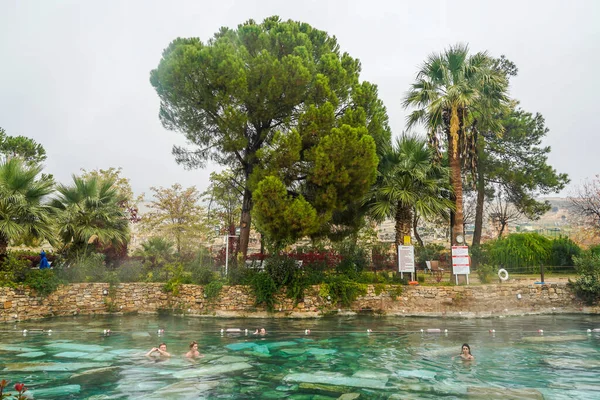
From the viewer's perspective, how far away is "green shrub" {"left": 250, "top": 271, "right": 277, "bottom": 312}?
667 inches

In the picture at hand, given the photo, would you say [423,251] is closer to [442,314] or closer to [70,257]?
[442,314]

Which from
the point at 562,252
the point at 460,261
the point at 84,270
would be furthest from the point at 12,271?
the point at 562,252

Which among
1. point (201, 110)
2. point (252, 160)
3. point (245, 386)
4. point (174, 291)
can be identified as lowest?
point (245, 386)

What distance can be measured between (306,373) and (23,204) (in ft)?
43.2

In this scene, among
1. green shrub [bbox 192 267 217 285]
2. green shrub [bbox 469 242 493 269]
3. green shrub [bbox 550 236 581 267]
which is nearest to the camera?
green shrub [bbox 192 267 217 285]

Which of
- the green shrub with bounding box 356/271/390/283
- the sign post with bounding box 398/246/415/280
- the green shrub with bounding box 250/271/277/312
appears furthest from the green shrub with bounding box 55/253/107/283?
the sign post with bounding box 398/246/415/280

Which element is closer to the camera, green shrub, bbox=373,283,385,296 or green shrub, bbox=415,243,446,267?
green shrub, bbox=373,283,385,296

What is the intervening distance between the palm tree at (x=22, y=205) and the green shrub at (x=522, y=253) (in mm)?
22464

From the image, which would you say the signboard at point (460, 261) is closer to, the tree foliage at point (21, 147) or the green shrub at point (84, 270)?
the green shrub at point (84, 270)

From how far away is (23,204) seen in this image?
15.7 metres

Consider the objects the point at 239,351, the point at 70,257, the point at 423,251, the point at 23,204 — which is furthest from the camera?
the point at 423,251

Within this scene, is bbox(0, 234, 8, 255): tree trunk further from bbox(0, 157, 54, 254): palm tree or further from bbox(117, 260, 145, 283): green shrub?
bbox(117, 260, 145, 283): green shrub

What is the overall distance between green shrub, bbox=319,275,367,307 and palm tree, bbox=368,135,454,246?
3471 mm

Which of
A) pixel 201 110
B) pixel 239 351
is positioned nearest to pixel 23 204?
pixel 201 110
